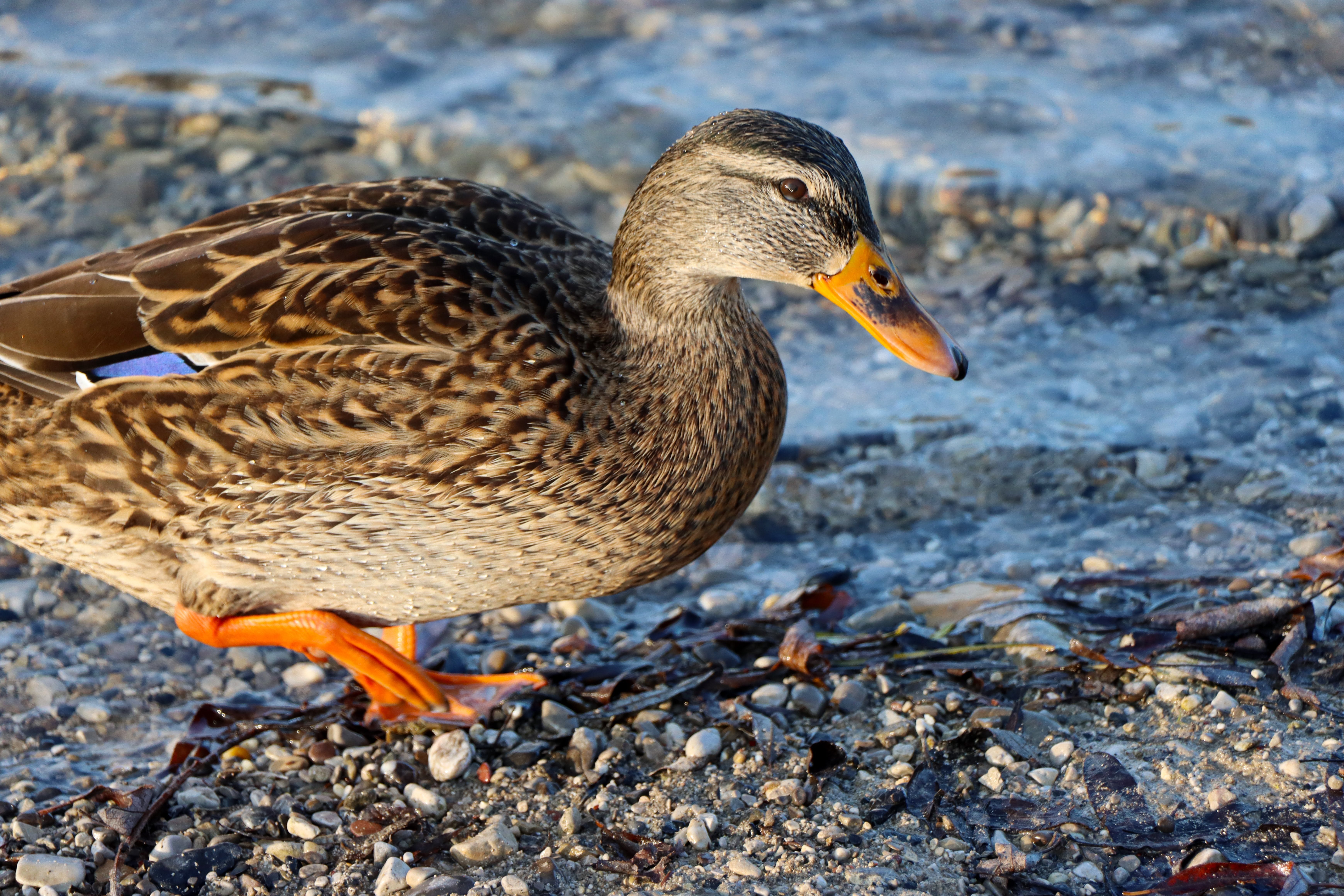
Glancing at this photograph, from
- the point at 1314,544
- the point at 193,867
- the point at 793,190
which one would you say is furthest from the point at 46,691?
the point at 1314,544

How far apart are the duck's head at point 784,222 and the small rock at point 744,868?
1356 millimetres

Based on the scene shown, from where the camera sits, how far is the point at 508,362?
3.52 m

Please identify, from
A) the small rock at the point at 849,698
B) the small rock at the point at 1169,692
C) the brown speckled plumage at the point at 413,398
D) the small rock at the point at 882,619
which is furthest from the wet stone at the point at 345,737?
the small rock at the point at 1169,692

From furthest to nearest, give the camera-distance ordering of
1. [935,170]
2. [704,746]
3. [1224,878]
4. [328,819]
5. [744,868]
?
1. [935,170]
2. [704,746]
3. [328,819]
4. [744,868]
5. [1224,878]

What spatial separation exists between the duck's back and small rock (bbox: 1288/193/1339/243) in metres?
3.93

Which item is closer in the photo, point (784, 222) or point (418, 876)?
point (418, 876)

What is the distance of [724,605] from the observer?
469cm

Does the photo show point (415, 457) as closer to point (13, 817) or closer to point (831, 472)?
point (13, 817)

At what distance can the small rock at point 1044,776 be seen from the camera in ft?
11.2

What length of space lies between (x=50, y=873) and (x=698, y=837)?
1661 millimetres

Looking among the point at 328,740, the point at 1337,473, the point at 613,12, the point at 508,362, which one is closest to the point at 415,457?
the point at 508,362

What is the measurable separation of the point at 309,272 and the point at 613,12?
20.3 ft

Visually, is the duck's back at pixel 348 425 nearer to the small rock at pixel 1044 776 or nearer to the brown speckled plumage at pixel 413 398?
the brown speckled plumage at pixel 413 398

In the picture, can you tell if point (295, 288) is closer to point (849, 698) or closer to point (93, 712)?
point (93, 712)
